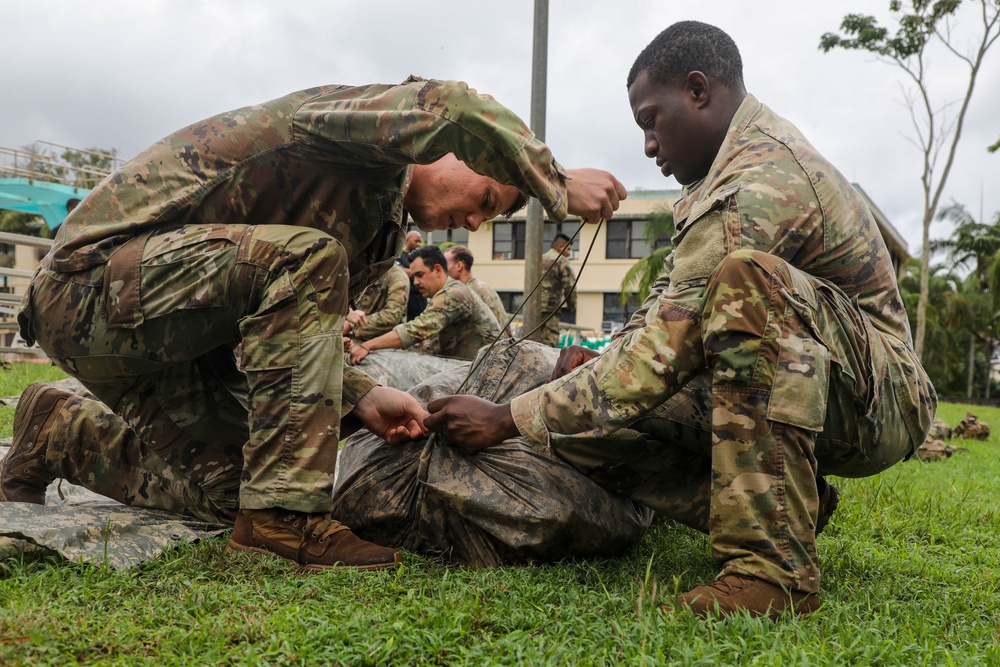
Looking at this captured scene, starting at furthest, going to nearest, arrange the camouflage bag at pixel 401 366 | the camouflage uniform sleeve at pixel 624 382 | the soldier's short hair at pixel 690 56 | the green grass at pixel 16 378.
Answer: the camouflage bag at pixel 401 366 < the green grass at pixel 16 378 < the soldier's short hair at pixel 690 56 < the camouflage uniform sleeve at pixel 624 382

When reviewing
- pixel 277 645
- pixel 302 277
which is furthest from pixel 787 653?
pixel 302 277

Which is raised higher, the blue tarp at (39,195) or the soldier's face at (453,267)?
the blue tarp at (39,195)

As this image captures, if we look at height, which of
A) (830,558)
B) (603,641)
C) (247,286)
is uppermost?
(247,286)

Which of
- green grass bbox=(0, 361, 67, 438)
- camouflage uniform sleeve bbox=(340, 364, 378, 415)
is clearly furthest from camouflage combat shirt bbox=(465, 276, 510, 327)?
camouflage uniform sleeve bbox=(340, 364, 378, 415)

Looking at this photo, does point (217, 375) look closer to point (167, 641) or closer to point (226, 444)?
point (226, 444)

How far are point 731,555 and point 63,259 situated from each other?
85.8 inches

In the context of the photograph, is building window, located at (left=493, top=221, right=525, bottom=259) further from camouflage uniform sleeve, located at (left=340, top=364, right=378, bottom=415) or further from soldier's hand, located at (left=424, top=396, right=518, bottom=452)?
soldier's hand, located at (left=424, top=396, right=518, bottom=452)

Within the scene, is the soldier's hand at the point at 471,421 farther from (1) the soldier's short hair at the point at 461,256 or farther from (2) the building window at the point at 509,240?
(2) the building window at the point at 509,240

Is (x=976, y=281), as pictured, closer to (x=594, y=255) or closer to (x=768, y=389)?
(x=594, y=255)

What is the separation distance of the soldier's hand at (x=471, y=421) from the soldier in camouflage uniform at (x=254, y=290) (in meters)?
0.24

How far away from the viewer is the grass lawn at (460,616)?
173 centimetres

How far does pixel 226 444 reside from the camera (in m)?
3.03

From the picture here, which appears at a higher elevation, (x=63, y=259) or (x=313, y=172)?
(x=313, y=172)

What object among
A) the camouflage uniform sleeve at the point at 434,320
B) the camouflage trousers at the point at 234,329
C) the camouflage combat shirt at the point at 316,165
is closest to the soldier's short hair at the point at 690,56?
the camouflage combat shirt at the point at 316,165
